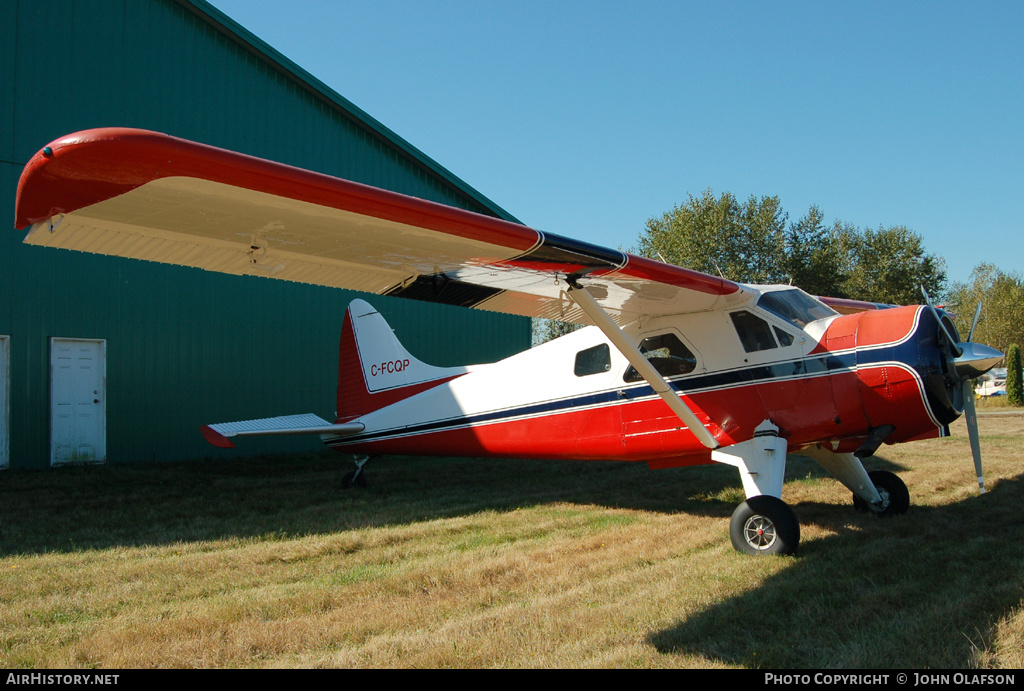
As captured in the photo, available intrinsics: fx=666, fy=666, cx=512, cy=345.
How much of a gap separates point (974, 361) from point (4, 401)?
12299 mm

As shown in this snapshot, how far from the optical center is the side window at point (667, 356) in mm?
6387

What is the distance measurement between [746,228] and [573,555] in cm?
3293

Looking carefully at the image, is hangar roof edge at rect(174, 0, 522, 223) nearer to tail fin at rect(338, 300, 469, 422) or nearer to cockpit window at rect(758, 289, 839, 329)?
tail fin at rect(338, 300, 469, 422)

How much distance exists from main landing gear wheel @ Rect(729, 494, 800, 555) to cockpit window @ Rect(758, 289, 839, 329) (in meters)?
1.70

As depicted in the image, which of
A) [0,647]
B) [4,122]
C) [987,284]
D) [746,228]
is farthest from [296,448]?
[987,284]

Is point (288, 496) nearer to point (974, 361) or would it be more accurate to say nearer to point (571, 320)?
point (571, 320)

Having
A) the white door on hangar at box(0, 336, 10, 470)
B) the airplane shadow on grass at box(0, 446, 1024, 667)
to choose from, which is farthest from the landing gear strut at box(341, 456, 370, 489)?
the white door on hangar at box(0, 336, 10, 470)

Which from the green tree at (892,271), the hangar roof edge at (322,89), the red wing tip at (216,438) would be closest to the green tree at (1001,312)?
the green tree at (892,271)

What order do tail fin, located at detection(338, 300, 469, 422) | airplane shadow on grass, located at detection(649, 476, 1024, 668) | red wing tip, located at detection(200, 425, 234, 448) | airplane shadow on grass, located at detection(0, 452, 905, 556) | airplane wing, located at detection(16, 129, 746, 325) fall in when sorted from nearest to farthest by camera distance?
airplane wing, located at detection(16, 129, 746, 325) < airplane shadow on grass, located at detection(649, 476, 1024, 668) < airplane shadow on grass, located at detection(0, 452, 905, 556) < red wing tip, located at detection(200, 425, 234, 448) < tail fin, located at detection(338, 300, 469, 422)

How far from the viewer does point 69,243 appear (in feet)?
12.3

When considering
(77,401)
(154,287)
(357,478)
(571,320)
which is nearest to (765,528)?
(571,320)

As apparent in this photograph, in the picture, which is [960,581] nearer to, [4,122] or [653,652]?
[653,652]

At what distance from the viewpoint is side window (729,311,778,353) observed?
19.7 ft

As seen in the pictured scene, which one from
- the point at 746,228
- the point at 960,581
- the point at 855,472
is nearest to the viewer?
the point at 960,581
